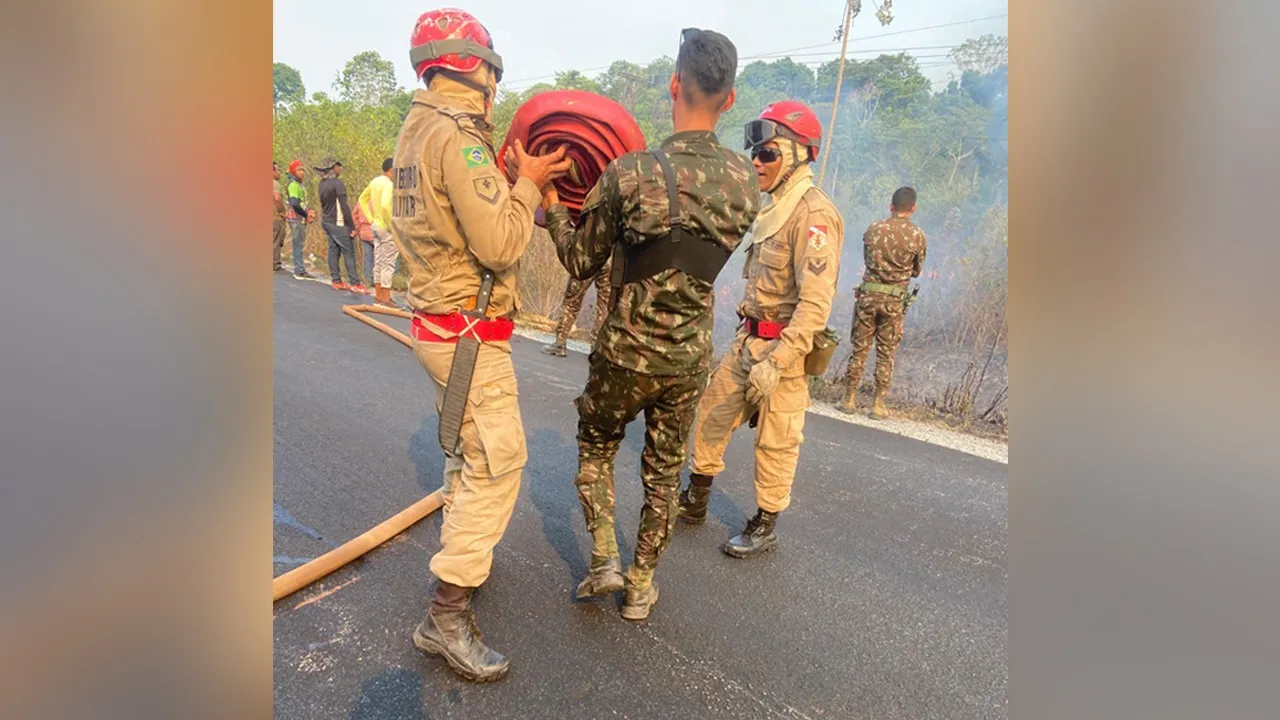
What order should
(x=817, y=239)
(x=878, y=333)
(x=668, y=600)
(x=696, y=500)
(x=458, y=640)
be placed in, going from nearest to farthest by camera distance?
1. (x=458, y=640)
2. (x=668, y=600)
3. (x=817, y=239)
4. (x=696, y=500)
5. (x=878, y=333)

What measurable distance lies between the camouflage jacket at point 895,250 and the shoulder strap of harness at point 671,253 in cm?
472

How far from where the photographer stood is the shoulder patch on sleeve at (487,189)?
2.05 m

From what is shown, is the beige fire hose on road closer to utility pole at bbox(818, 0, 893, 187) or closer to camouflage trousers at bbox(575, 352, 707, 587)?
camouflage trousers at bbox(575, 352, 707, 587)

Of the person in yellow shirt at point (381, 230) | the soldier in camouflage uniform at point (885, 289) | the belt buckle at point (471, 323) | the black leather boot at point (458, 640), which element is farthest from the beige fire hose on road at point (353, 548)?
the person in yellow shirt at point (381, 230)

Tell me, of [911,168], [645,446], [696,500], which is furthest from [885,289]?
[911,168]

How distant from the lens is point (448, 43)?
2145 millimetres

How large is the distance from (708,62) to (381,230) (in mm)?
8830

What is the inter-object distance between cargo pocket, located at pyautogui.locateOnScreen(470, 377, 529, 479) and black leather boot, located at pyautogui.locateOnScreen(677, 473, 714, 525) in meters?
1.41

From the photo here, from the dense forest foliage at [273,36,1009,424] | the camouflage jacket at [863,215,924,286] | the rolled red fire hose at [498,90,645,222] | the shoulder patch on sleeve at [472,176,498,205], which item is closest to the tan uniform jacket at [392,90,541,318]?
the shoulder patch on sleeve at [472,176,498,205]

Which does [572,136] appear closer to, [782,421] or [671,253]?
[671,253]

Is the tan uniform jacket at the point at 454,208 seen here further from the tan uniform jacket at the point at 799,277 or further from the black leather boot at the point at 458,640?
the tan uniform jacket at the point at 799,277

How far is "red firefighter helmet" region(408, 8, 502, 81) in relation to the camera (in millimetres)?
2150
